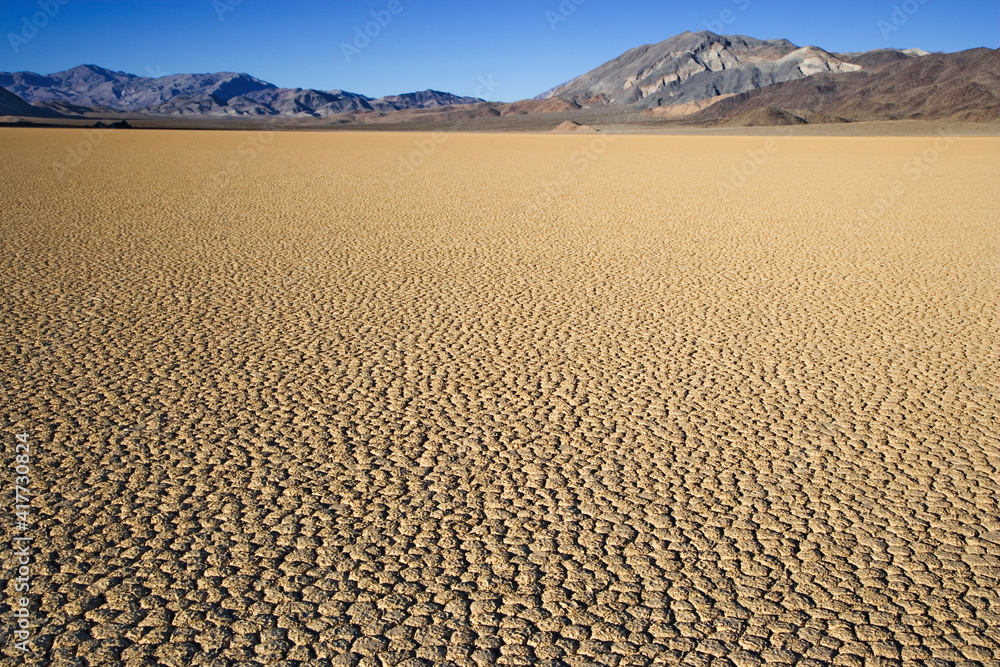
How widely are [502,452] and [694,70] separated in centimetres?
13627

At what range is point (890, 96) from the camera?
8469 cm

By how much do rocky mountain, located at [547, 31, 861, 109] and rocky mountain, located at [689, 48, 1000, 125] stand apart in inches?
562

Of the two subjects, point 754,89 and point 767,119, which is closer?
point 767,119

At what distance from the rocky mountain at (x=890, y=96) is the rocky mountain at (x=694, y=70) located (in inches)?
562

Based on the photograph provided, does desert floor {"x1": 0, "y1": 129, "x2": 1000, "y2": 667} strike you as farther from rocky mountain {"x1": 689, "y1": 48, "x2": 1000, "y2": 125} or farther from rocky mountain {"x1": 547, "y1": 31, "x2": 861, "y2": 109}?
rocky mountain {"x1": 547, "y1": 31, "x2": 861, "y2": 109}

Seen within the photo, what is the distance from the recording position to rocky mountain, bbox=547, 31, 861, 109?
377 ft

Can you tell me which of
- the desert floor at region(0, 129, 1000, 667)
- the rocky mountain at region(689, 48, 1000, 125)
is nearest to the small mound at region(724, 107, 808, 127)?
the rocky mountain at region(689, 48, 1000, 125)

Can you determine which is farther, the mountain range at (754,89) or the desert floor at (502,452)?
the mountain range at (754,89)

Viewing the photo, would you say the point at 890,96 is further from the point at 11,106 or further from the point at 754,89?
the point at 11,106

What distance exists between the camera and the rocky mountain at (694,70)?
114938 millimetres

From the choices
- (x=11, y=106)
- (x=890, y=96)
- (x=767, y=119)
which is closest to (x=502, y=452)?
(x=767, y=119)

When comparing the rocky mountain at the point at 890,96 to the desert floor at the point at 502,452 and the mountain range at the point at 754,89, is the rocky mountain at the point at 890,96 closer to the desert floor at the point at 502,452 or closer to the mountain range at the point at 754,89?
the mountain range at the point at 754,89

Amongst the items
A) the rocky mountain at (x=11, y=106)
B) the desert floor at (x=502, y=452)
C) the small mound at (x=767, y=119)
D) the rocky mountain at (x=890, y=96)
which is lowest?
the desert floor at (x=502, y=452)

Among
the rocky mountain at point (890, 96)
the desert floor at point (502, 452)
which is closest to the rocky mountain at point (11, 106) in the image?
the rocky mountain at point (890, 96)
